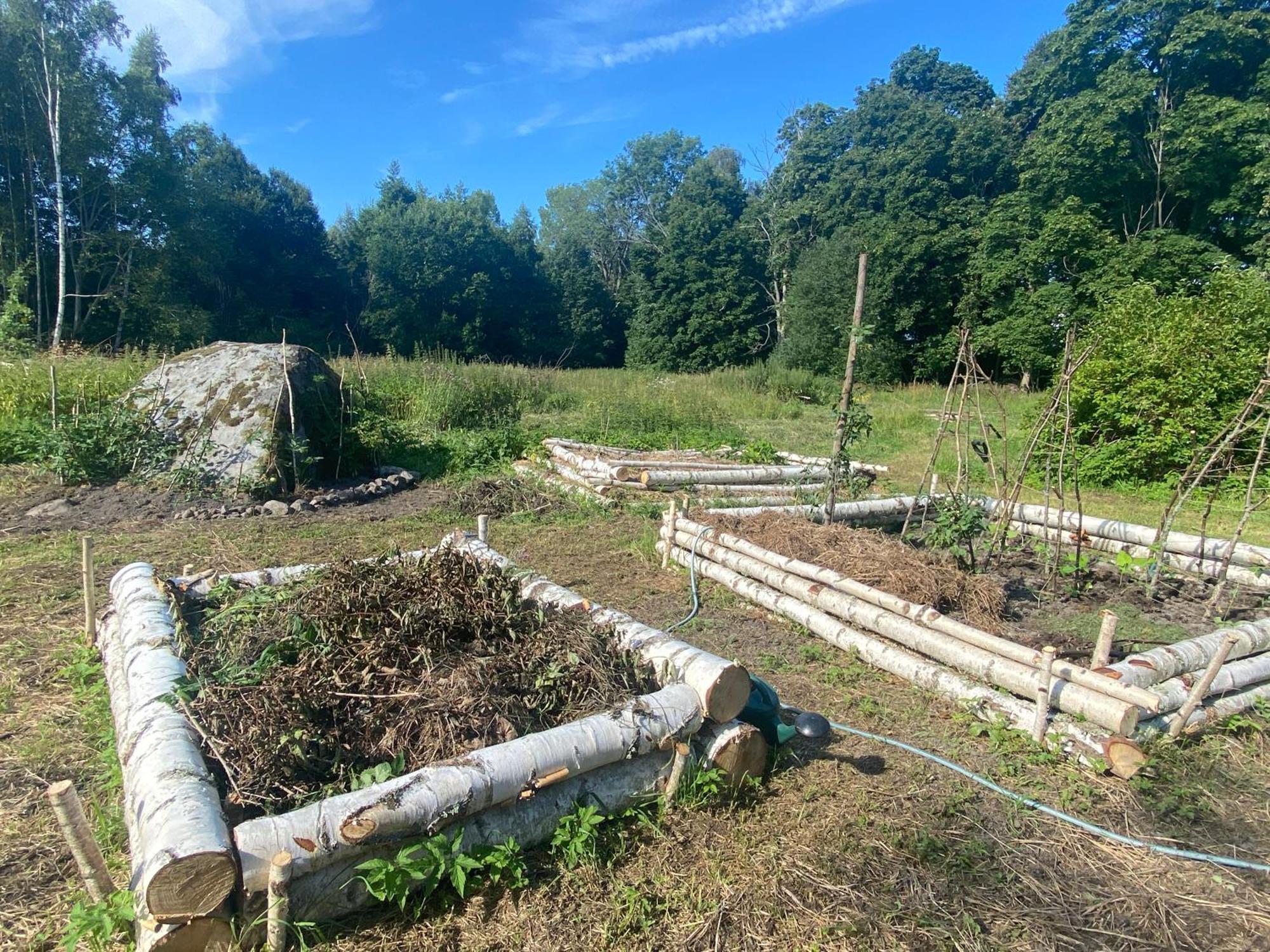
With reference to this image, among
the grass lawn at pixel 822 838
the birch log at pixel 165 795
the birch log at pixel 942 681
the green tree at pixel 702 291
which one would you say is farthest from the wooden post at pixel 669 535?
the green tree at pixel 702 291

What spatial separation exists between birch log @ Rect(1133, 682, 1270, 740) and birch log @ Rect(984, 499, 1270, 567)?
1.75 meters

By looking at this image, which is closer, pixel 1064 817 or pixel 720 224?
pixel 1064 817

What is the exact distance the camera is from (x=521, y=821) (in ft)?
8.26

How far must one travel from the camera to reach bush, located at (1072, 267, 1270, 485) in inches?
355

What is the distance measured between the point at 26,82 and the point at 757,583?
25641 mm

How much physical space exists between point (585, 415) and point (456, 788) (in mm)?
11676

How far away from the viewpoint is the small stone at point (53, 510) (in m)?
6.60

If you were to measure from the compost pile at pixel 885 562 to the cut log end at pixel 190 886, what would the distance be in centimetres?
416

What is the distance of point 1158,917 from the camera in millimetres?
2463

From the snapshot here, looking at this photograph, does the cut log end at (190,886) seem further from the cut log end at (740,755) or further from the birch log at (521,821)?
the cut log end at (740,755)

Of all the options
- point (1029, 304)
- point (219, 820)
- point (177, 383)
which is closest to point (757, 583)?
point (219, 820)

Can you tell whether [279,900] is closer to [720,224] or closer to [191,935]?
[191,935]

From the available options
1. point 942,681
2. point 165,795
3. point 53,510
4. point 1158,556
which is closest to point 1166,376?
point 1158,556

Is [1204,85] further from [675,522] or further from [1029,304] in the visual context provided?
[675,522]
